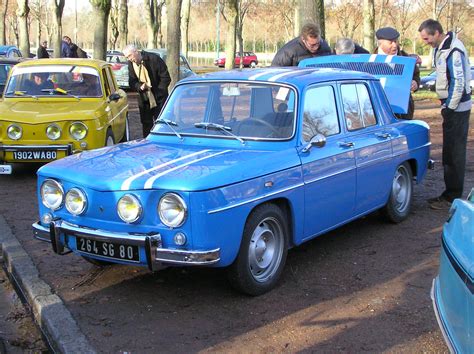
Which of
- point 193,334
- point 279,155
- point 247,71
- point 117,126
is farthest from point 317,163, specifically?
point 117,126

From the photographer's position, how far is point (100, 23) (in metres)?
17.0

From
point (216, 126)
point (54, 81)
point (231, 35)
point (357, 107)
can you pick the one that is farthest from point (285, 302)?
point (231, 35)

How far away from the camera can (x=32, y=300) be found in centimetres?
479

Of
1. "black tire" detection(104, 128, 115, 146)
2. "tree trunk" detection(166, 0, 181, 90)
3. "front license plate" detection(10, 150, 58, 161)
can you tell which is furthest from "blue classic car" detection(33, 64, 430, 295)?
"tree trunk" detection(166, 0, 181, 90)

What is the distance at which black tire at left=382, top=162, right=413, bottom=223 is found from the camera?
6562 millimetres

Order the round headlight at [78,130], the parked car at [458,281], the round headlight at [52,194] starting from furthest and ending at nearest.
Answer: the round headlight at [78,130] < the round headlight at [52,194] < the parked car at [458,281]

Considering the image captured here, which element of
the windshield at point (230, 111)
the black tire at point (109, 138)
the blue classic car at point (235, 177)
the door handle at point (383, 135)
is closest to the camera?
the blue classic car at point (235, 177)

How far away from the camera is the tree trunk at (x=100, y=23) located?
1680 cm

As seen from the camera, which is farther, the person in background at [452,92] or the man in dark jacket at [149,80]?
the man in dark jacket at [149,80]

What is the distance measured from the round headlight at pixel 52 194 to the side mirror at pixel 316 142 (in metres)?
1.97

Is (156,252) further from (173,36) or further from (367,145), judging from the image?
(173,36)

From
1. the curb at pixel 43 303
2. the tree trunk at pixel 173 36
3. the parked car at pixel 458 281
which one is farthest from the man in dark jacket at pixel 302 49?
the tree trunk at pixel 173 36

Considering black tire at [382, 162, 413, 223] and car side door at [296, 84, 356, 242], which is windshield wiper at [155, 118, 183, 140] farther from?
black tire at [382, 162, 413, 223]

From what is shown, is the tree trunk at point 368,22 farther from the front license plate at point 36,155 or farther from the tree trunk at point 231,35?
the front license plate at point 36,155
